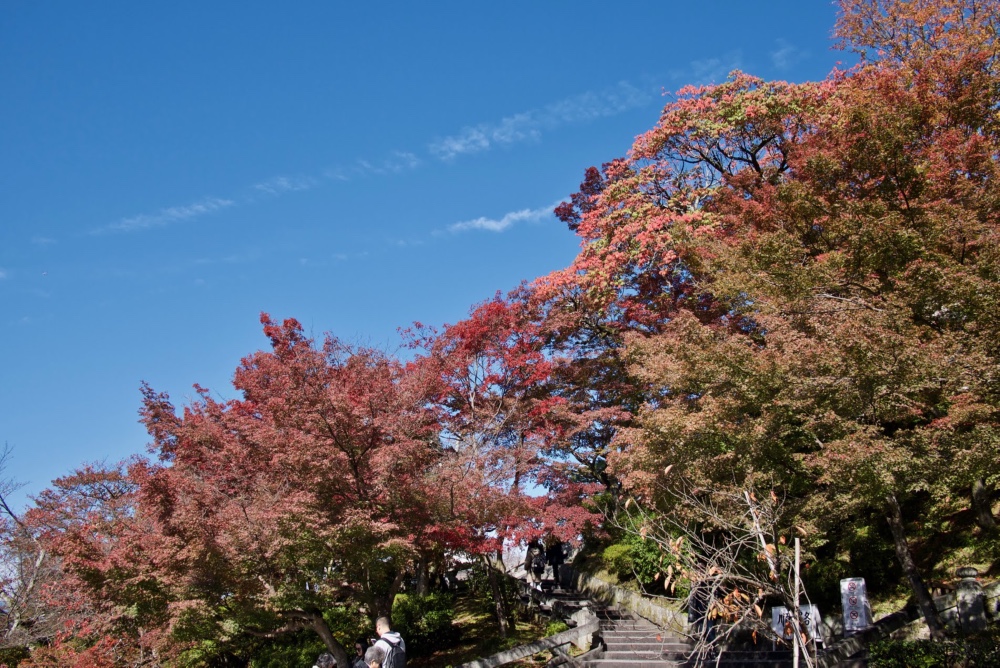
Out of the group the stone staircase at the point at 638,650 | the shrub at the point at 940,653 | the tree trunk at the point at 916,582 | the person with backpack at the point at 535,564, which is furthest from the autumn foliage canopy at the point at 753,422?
the person with backpack at the point at 535,564

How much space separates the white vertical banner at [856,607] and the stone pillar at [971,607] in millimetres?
1296

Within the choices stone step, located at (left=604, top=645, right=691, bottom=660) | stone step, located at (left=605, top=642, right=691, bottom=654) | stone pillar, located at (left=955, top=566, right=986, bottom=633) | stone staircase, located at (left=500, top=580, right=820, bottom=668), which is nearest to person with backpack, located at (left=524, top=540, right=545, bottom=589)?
stone staircase, located at (left=500, top=580, right=820, bottom=668)

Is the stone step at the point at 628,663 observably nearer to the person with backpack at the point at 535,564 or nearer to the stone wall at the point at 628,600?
the stone wall at the point at 628,600

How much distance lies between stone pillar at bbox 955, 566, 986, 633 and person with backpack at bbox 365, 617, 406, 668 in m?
7.97

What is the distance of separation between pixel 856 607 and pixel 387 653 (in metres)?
7.84

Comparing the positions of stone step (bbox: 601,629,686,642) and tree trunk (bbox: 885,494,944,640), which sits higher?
tree trunk (bbox: 885,494,944,640)

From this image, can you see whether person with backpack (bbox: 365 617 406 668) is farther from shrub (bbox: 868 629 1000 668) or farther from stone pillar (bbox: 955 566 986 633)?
stone pillar (bbox: 955 566 986 633)

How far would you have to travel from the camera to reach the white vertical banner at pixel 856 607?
9.81 metres

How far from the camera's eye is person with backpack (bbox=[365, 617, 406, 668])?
6699 millimetres

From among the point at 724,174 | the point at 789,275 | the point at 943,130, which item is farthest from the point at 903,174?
the point at 724,174

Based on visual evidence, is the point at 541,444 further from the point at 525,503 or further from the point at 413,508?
the point at 413,508

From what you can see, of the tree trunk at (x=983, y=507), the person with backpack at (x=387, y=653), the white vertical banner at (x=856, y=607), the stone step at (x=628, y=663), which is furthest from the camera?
the stone step at (x=628, y=663)

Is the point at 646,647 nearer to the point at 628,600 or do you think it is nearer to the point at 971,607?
the point at 628,600

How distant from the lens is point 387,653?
6.80 metres
